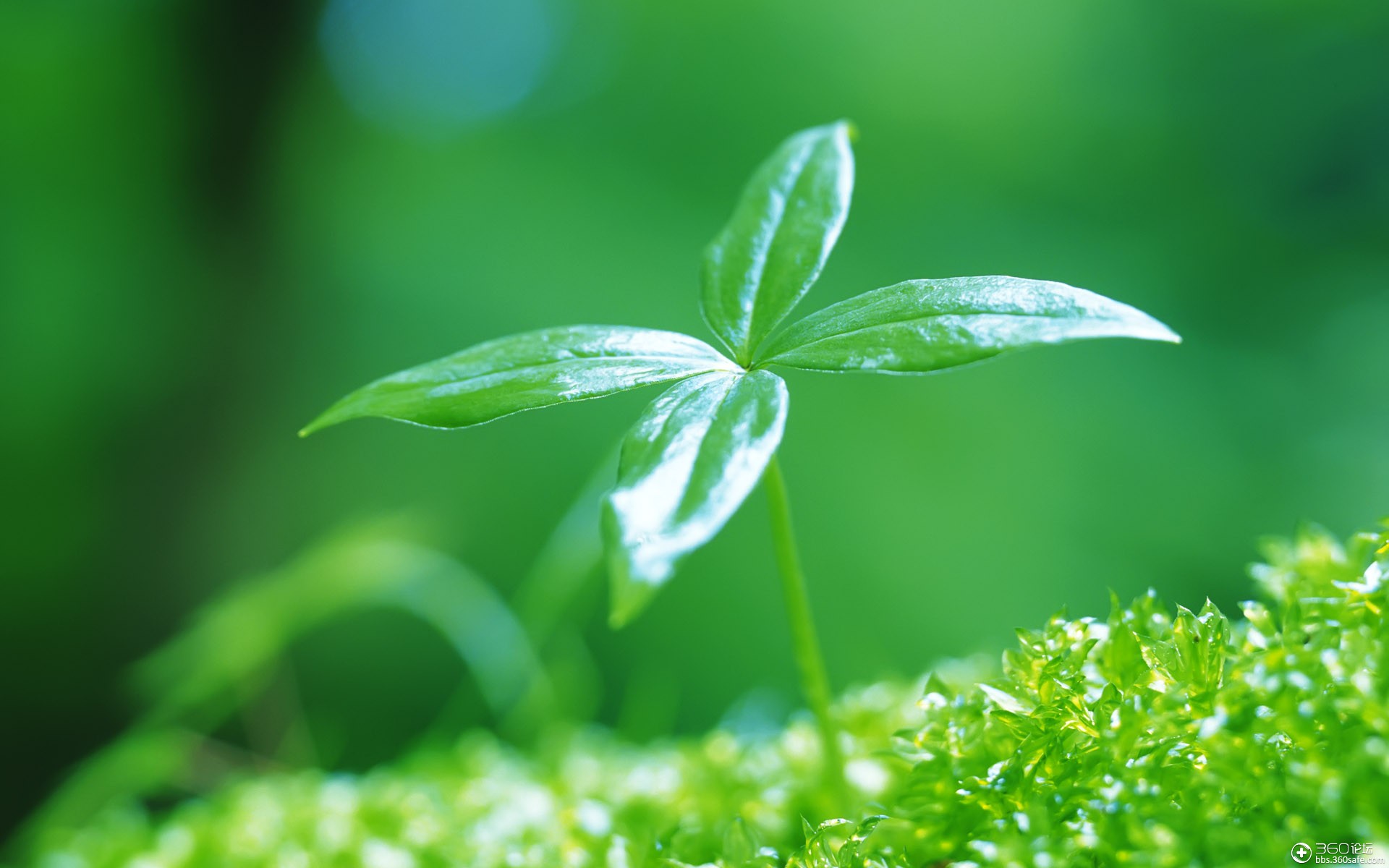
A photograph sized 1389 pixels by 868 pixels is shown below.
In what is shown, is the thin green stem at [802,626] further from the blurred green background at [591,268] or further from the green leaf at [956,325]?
the blurred green background at [591,268]

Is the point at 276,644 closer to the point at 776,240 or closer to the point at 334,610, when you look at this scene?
the point at 334,610

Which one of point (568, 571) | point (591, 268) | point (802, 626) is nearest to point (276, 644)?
point (568, 571)

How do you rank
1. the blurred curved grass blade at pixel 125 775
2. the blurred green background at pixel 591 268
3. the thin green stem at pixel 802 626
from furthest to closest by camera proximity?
1. the blurred green background at pixel 591 268
2. the blurred curved grass blade at pixel 125 775
3. the thin green stem at pixel 802 626

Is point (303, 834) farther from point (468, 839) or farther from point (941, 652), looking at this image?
point (941, 652)

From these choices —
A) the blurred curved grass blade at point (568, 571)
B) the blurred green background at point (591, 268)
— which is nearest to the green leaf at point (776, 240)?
the blurred curved grass blade at point (568, 571)

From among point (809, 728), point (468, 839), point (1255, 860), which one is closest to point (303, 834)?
point (468, 839)

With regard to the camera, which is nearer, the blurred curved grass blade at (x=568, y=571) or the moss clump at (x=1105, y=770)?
the moss clump at (x=1105, y=770)

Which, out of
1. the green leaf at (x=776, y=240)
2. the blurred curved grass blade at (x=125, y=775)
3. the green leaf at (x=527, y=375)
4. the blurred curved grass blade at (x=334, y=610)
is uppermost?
the green leaf at (x=776, y=240)
